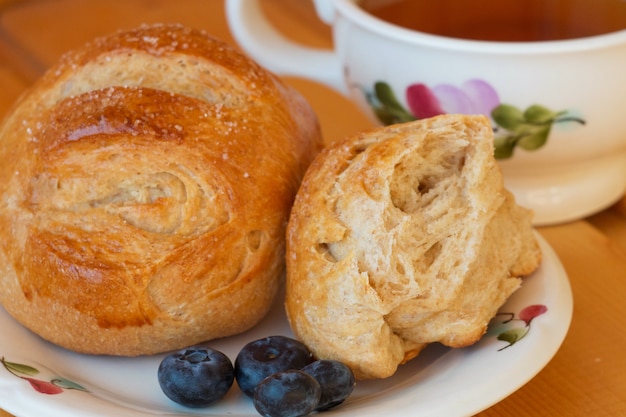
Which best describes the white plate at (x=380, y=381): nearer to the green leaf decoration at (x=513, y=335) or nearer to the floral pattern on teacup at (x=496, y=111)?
the green leaf decoration at (x=513, y=335)

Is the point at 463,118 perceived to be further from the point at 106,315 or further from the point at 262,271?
the point at 106,315

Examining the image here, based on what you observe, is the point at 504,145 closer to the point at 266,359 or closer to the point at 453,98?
the point at 453,98

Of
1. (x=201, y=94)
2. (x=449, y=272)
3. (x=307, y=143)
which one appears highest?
(x=201, y=94)

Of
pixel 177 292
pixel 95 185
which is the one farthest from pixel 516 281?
pixel 95 185

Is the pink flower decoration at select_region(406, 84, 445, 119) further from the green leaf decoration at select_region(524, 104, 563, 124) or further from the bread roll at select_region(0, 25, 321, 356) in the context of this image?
the bread roll at select_region(0, 25, 321, 356)

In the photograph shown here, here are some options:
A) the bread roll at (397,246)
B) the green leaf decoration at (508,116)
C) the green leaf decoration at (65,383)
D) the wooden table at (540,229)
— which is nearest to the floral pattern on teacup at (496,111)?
the green leaf decoration at (508,116)

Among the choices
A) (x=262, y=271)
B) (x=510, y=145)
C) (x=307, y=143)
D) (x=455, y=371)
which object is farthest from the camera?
(x=510, y=145)

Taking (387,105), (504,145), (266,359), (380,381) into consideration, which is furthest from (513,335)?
(387,105)

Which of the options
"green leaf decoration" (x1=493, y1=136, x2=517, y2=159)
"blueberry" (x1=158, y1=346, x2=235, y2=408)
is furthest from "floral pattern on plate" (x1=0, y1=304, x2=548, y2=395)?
"green leaf decoration" (x1=493, y1=136, x2=517, y2=159)
